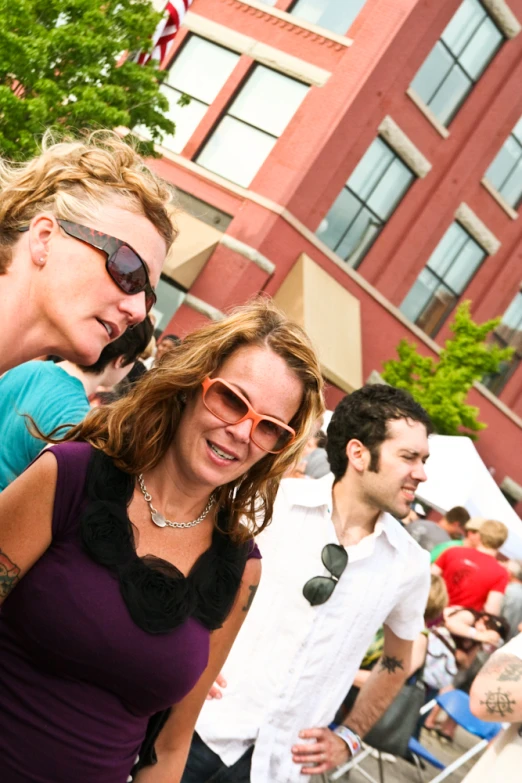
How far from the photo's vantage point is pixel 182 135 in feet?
58.6

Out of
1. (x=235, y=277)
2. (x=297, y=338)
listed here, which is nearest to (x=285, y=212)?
(x=235, y=277)

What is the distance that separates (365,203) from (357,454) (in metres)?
14.6

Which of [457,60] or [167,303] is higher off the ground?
[457,60]

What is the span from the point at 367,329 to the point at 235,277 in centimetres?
320

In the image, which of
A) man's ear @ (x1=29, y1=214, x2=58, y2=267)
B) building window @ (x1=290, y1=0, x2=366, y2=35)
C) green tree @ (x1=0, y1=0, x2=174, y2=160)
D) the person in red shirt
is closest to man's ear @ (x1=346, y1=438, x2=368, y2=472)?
man's ear @ (x1=29, y1=214, x2=58, y2=267)

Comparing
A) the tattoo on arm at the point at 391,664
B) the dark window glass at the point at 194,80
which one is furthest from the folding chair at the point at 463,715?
the dark window glass at the point at 194,80

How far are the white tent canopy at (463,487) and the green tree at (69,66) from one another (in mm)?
6292

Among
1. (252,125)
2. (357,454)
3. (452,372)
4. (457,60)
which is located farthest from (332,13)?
(357,454)

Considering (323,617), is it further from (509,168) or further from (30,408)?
(509,168)

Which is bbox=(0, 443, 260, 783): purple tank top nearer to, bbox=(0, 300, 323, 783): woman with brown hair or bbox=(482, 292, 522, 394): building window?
bbox=(0, 300, 323, 783): woman with brown hair

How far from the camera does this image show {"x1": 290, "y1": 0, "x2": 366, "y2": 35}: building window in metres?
17.2

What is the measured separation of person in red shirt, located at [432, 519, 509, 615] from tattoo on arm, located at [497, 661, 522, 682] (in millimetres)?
5140

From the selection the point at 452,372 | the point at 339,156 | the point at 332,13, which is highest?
the point at 332,13

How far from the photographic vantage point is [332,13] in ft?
56.7
